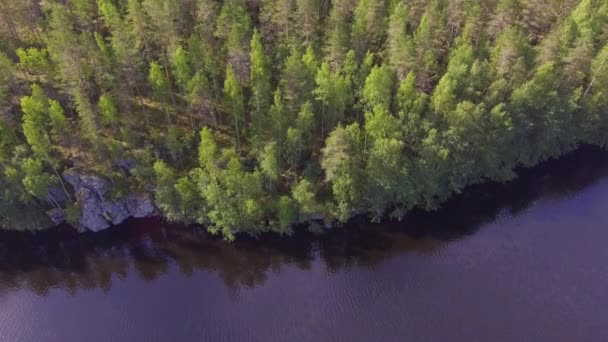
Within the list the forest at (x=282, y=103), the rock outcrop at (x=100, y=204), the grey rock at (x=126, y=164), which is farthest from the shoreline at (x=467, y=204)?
the grey rock at (x=126, y=164)

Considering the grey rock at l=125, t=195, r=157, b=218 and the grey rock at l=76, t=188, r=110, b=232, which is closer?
the grey rock at l=76, t=188, r=110, b=232

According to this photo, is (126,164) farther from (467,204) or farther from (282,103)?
(467,204)

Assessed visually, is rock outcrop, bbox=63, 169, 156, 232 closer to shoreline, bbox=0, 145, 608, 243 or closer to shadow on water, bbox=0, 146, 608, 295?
shoreline, bbox=0, 145, 608, 243

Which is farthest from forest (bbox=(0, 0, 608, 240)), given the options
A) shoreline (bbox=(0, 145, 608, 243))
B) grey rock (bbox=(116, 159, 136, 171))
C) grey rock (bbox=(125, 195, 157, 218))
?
shoreline (bbox=(0, 145, 608, 243))

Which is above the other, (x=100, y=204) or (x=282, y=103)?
(x=282, y=103)

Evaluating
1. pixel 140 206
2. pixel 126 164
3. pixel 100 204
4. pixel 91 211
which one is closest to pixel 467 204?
pixel 140 206
